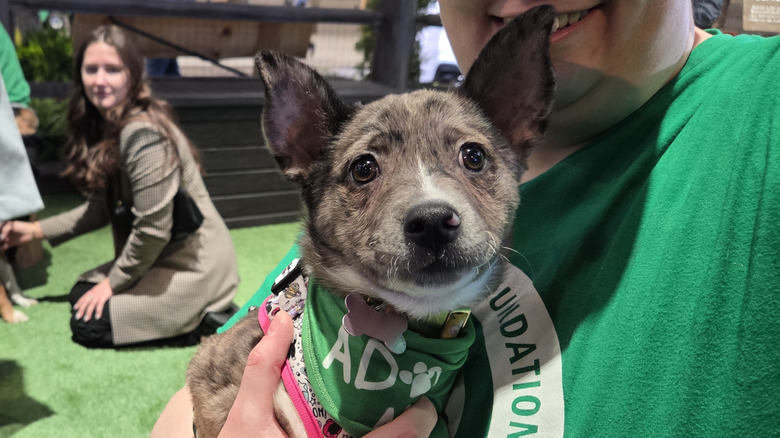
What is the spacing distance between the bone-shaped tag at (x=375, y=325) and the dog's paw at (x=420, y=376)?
0.05 m

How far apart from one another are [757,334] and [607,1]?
68cm

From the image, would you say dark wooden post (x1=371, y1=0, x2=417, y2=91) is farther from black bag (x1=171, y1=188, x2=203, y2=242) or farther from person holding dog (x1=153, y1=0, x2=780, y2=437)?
person holding dog (x1=153, y1=0, x2=780, y2=437)

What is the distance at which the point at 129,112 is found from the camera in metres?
3.65

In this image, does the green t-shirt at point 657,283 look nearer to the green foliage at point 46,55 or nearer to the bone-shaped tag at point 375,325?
the bone-shaped tag at point 375,325

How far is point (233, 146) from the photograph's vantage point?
213 inches

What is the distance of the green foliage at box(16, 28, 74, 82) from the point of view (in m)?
5.02

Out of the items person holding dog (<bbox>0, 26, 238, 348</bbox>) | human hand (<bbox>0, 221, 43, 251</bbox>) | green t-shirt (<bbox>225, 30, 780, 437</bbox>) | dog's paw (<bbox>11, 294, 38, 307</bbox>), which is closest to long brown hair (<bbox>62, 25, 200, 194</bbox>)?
person holding dog (<bbox>0, 26, 238, 348</bbox>)

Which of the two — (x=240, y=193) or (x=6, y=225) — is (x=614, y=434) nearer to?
(x=6, y=225)

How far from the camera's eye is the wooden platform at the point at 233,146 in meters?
5.25

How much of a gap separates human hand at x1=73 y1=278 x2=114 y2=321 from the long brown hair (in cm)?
64

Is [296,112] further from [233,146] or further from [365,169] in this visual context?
[233,146]

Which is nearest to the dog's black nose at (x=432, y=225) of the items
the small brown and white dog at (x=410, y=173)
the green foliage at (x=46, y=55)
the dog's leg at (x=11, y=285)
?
the small brown and white dog at (x=410, y=173)

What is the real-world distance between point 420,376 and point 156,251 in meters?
2.84

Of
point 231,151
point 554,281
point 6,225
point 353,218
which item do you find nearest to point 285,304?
point 353,218
